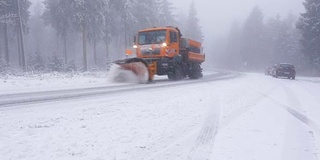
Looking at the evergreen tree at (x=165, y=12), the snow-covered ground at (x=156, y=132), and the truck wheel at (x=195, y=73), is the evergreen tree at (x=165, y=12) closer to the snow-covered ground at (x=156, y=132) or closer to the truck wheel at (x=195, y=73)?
the truck wheel at (x=195, y=73)

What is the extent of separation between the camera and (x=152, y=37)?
17641mm

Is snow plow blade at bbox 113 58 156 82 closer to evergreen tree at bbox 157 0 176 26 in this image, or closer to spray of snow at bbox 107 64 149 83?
spray of snow at bbox 107 64 149 83

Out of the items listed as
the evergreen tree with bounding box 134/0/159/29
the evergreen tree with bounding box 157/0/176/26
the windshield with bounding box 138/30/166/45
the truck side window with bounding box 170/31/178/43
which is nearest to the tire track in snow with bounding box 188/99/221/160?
the windshield with bounding box 138/30/166/45

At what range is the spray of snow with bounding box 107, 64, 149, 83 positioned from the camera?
1573cm

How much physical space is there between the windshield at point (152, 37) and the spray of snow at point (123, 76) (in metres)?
2.71

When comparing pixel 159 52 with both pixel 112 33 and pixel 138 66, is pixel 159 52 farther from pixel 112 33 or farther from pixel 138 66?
Result: pixel 112 33

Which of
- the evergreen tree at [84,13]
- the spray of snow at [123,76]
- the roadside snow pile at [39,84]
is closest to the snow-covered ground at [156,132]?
the roadside snow pile at [39,84]

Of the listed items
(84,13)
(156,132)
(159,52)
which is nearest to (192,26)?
(84,13)

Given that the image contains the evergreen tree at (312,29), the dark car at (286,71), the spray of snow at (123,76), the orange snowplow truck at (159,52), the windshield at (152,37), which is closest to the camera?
the spray of snow at (123,76)

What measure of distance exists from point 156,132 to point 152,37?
1302 cm

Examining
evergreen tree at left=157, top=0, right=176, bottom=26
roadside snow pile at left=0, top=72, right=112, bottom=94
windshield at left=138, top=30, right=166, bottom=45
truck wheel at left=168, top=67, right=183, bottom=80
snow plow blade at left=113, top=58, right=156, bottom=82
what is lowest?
roadside snow pile at left=0, top=72, right=112, bottom=94

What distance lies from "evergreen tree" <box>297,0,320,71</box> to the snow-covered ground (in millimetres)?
36807

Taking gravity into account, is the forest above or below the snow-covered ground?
above

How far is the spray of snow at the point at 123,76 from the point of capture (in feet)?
51.6
